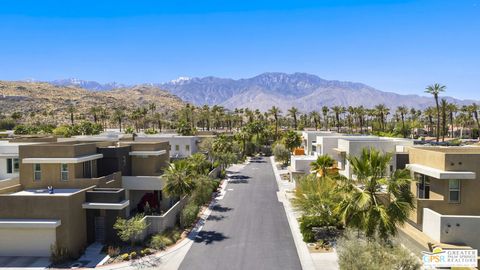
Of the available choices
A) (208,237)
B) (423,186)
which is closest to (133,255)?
(208,237)

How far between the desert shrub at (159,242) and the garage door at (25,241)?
6190mm

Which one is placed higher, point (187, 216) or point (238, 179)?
point (187, 216)

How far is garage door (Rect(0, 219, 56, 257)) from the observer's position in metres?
22.2

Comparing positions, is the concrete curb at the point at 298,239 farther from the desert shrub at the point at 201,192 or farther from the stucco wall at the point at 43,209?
the stucco wall at the point at 43,209

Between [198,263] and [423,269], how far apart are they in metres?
12.8

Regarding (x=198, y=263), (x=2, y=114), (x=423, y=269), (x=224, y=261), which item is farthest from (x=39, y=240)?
(x=2, y=114)

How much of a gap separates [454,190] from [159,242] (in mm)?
19834

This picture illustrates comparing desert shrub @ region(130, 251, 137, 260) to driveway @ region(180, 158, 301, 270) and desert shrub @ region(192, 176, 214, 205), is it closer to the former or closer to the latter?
driveway @ region(180, 158, 301, 270)

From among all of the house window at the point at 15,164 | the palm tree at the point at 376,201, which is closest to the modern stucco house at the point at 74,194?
the house window at the point at 15,164

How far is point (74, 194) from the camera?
895 inches

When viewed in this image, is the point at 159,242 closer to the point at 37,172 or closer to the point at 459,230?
the point at 37,172

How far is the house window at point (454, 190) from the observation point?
74.0 feet

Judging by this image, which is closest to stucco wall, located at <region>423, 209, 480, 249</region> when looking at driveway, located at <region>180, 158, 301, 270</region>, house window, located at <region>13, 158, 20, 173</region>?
driveway, located at <region>180, 158, 301, 270</region>

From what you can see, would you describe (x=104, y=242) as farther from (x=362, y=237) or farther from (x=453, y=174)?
(x=453, y=174)
